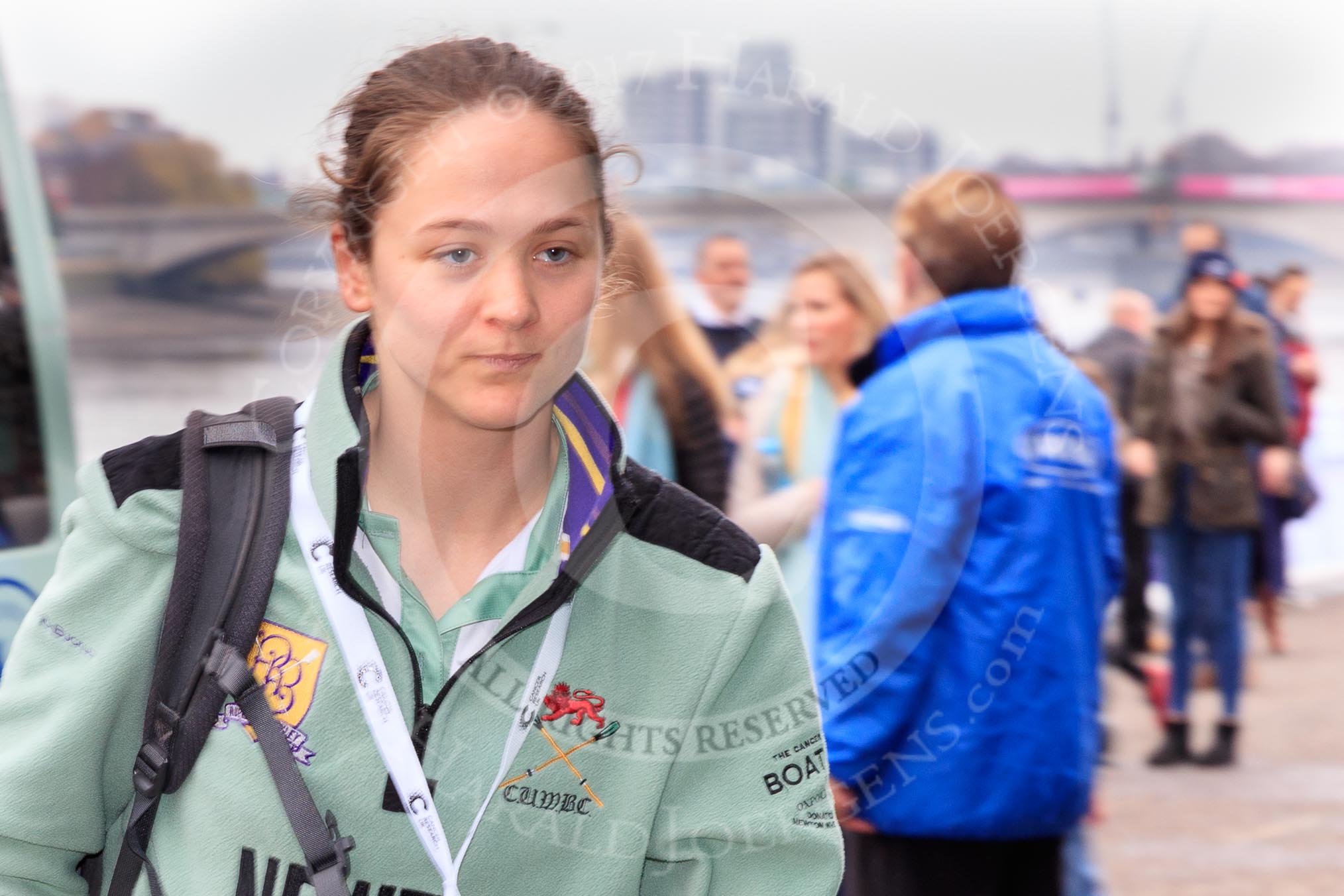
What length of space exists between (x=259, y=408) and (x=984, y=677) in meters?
1.50

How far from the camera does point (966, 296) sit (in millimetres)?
2326

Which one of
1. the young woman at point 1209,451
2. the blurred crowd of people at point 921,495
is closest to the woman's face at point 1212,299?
the young woman at point 1209,451

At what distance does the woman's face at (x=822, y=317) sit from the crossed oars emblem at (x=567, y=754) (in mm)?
510

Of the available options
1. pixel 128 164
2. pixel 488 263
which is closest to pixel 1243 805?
pixel 488 263

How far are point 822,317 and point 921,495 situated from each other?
1.25 ft

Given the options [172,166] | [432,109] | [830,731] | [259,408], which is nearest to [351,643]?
[259,408]

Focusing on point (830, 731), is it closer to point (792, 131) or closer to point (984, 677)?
point (984, 677)

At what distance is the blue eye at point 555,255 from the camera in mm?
1249

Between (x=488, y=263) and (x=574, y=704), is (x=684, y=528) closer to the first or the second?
(x=574, y=704)

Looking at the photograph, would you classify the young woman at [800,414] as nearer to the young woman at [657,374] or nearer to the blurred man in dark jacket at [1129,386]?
the young woman at [657,374]

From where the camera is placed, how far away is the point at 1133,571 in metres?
6.03

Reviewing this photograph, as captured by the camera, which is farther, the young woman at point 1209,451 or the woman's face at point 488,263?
the young woman at point 1209,451

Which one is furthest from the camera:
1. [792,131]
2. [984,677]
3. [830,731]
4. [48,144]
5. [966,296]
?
[48,144]

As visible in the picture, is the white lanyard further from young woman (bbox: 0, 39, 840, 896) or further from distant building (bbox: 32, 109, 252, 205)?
distant building (bbox: 32, 109, 252, 205)
